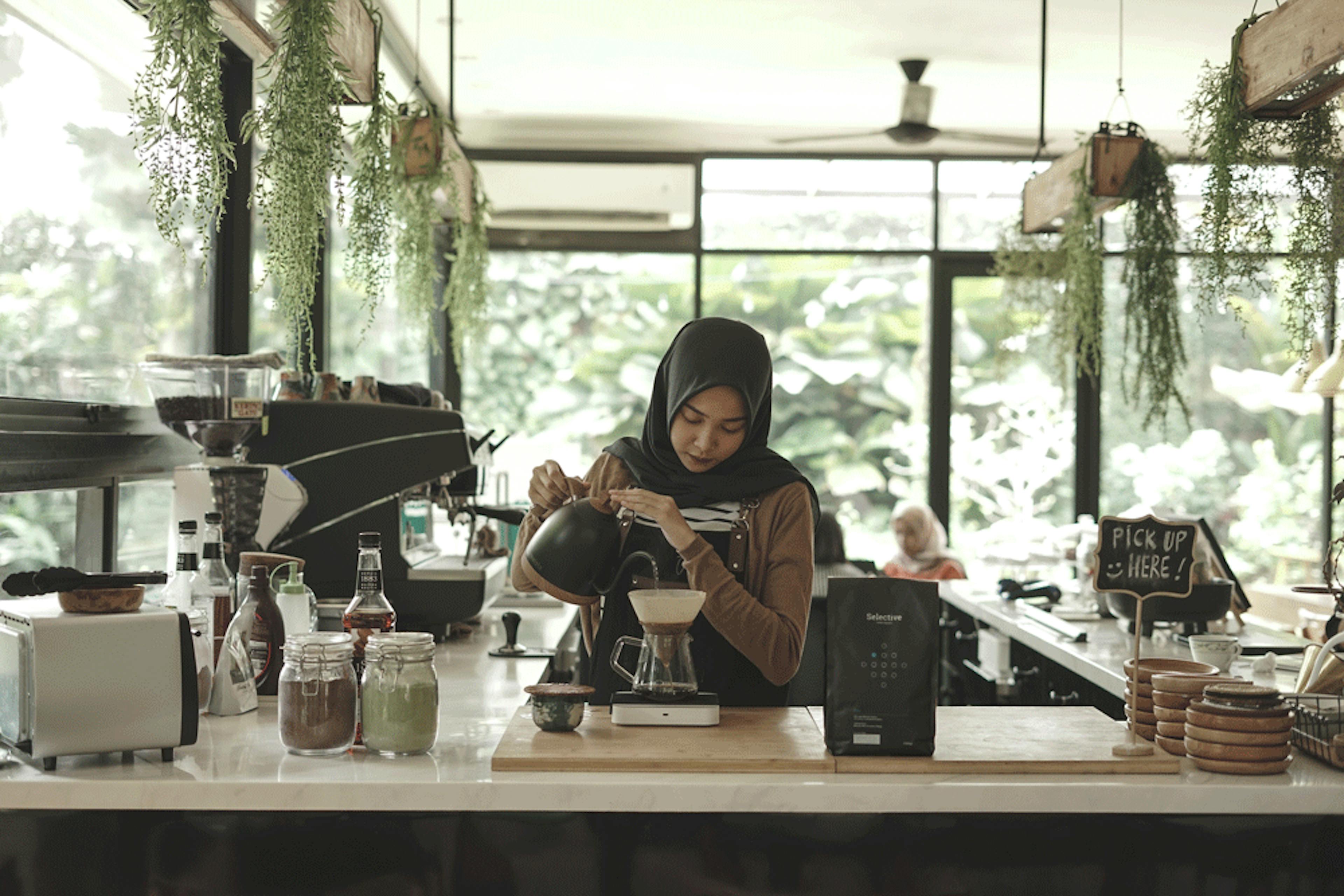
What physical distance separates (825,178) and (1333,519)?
3.30m

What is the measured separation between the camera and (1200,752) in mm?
1711

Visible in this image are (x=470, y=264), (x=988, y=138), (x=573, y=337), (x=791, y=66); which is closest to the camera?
(x=470, y=264)

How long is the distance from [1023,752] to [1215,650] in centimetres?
125

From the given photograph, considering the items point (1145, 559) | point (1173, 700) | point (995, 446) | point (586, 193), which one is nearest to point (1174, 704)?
point (1173, 700)

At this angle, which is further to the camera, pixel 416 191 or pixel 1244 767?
pixel 416 191

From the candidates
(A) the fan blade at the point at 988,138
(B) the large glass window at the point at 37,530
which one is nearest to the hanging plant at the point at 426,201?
(B) the large glass window at the point at 37,530

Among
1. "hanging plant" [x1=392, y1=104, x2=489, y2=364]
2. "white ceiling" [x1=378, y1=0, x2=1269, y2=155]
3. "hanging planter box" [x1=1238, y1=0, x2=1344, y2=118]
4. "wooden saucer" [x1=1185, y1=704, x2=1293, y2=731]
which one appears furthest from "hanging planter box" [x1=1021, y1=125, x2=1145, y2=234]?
"wooden saucer" [x1=1185, y1=704, x2=1293, y2=731]

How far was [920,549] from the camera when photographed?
224 inches

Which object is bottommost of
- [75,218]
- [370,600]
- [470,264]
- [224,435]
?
[370,600]

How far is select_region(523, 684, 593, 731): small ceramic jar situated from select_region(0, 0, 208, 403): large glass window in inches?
40.2

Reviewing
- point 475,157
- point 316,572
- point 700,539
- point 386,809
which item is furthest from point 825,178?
point 386,809

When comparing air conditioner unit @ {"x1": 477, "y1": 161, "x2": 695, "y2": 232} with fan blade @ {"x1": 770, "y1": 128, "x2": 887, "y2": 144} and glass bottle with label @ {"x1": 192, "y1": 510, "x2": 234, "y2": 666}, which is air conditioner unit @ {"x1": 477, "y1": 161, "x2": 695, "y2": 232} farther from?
glass bottle with label @ {"x1": 192, "y1": 510, "x2": 234, "y2": 666}

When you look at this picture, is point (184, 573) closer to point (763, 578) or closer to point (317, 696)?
point (317, 696)

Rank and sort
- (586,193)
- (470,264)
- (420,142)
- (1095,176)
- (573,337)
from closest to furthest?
(420,142) < (1095,176) < (470,264) < (586,193) < (573,337)
